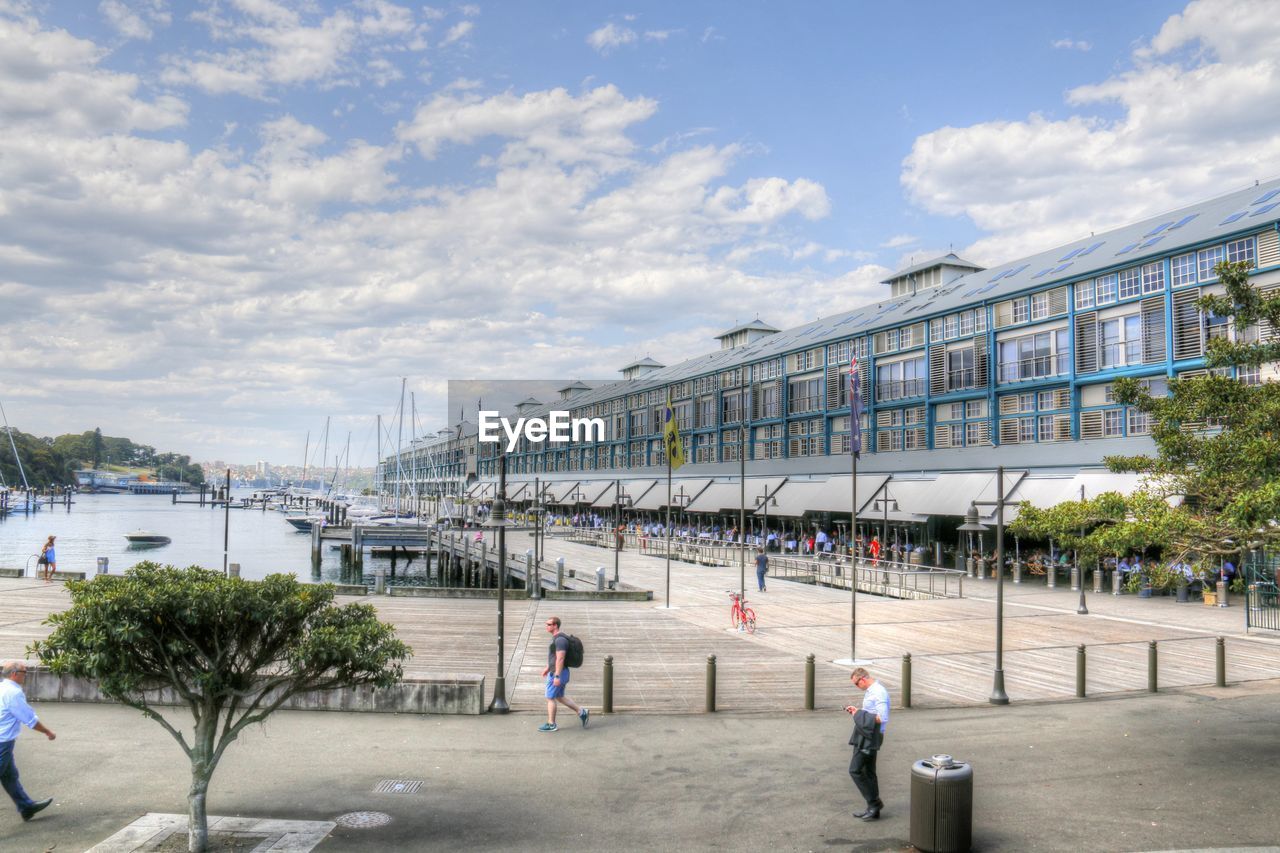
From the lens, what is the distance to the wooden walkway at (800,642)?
57.0ft

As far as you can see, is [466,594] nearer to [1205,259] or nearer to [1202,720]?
[1202,720]

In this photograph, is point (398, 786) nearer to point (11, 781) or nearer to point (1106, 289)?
point (11, 781)

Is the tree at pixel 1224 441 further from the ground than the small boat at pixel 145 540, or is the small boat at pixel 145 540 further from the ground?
the tree at pixel 1224 441

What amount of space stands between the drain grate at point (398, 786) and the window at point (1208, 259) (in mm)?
37079

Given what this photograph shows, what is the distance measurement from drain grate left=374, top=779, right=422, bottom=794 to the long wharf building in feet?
55.4

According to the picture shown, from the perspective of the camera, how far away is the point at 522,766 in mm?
12281

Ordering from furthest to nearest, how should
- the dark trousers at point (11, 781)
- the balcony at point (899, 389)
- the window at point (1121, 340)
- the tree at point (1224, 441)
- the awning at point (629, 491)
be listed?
the awning at point (629, 491), the balcony at point (899, 389), the window at point (1121, 340), the tree at point (1224, 441), the dark trousers at point (11, 781)

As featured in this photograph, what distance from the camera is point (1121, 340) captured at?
39.3 m

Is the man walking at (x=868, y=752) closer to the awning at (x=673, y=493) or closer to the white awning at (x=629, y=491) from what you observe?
the awning at (x=673, y=493)

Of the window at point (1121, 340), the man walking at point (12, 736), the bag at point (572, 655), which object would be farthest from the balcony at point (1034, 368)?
the man walking at point (12, 736)

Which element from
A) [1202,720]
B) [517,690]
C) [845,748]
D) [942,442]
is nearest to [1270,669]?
[1202,720]

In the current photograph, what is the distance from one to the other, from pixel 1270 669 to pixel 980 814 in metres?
13.8

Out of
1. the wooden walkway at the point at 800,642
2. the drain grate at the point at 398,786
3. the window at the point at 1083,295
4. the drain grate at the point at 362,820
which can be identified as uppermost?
the window at the point at 1083,295

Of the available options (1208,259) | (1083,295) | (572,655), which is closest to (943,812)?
(572,655)
